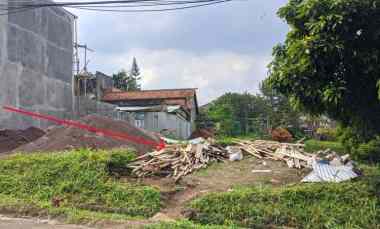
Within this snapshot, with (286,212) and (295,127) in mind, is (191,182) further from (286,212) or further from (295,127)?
(295,127)

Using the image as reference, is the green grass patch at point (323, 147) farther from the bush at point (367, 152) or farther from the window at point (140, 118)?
the window at point (140, 118)

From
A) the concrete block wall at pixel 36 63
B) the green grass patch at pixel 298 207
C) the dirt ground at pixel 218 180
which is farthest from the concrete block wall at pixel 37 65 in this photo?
the green grass patch at pixel 298 207

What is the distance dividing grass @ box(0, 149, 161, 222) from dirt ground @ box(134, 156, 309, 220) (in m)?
0.39

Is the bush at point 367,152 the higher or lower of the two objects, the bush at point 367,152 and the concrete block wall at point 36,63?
the lower

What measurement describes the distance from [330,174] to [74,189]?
4.89 m

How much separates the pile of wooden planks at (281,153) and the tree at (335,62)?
396 centimetres

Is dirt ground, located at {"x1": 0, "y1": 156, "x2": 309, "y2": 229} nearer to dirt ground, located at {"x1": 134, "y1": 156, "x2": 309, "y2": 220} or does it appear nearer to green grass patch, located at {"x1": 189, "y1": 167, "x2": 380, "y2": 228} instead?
dirt ground, located at {"x1": 134, "y1": 156, "x2": 309, "y2": 220}

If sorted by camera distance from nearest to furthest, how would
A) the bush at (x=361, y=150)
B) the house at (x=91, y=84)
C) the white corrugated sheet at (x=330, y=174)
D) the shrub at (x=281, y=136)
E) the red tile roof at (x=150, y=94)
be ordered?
the white corrugated sheet at (x=330, y=174) → the bush at (x=361, y=150) → the shrub at (x=281, y=136) → the house at (x=91, y=84) → the red tile roof at (x=150, y=94)

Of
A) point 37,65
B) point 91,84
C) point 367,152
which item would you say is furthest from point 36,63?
point 91,84

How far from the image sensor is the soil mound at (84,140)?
12.6 metres

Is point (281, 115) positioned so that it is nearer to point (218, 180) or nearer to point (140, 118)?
point (140, 118)

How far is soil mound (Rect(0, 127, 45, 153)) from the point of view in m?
14.3

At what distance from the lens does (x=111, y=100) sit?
1414 inches

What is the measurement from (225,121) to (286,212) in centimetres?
3036
